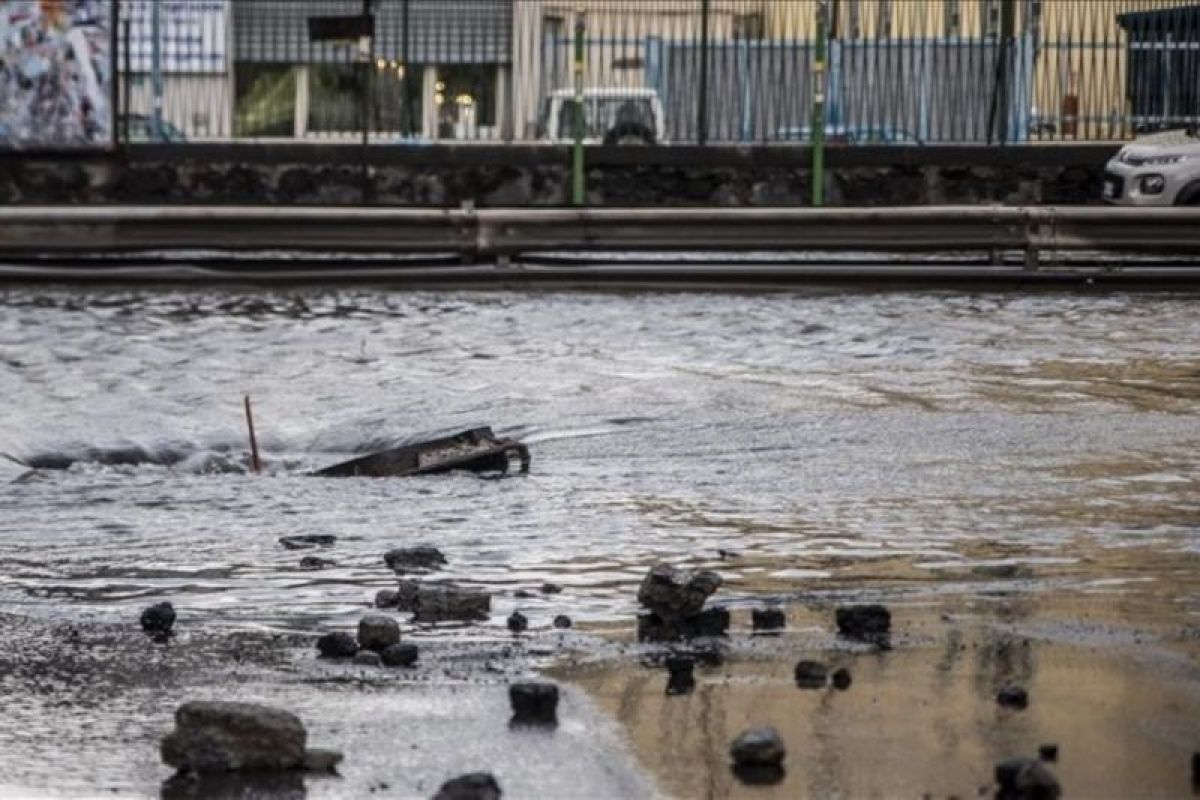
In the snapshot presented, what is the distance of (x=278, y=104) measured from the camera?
31.0 meters

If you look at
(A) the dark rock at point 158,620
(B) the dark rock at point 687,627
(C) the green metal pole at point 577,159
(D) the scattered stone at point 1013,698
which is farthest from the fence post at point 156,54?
(D) the scattered stone at point 1013,698

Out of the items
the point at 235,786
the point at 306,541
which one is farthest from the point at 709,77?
the point at 235,786

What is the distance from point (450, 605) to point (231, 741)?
1710 mm

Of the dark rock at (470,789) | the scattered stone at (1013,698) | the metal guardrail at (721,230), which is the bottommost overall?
the dark rock at (470,789)

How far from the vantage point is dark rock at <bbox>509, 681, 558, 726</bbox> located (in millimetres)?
5430

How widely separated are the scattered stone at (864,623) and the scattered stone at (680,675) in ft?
1.63

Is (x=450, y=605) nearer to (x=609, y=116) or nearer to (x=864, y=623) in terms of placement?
(x=864, y=623)

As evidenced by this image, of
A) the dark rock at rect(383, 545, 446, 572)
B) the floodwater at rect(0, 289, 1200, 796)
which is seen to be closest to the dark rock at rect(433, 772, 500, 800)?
the floodwater at rect(0, 289, 1200, 796)

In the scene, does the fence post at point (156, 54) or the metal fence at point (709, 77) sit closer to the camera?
the metal fence at point (709, 77)

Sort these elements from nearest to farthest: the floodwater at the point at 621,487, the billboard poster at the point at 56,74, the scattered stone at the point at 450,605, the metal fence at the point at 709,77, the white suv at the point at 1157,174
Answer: the floodwater at the point at 621,487 < the scattered stone at the point at 450,605 < the white suv at the point at 1157,174 < the billboard poster at the point at 56,74 < the metal fence at the point at 709,77

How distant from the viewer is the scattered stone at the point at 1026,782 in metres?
4.65

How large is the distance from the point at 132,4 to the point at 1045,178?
10.0 metres

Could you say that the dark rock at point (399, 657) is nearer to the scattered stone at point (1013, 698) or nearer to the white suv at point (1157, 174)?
the scattered stone at point (1013, 698)

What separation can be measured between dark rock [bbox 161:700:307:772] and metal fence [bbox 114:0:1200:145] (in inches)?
857
